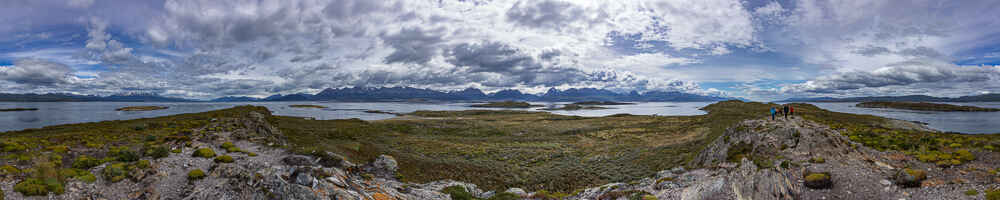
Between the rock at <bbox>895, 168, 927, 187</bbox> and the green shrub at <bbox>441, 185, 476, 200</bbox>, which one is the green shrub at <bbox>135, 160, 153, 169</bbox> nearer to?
the green shrub at <bbox>441, 185, 476, 200</bbox>

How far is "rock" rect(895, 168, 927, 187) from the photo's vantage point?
10.4 meters

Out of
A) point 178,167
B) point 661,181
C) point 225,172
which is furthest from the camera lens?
point 661,181

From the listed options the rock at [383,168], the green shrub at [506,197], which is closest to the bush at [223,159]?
the rock at [383,168]

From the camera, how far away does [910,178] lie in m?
10.5

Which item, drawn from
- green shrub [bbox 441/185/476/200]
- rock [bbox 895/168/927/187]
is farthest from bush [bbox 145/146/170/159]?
rock [bbox 895/168/927/187]

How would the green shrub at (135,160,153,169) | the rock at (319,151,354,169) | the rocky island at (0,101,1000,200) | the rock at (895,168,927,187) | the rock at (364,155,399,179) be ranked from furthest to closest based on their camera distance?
the rock at (364,155,399,179)
the rock at (319,151,354,169)
the green shrub at (135,160,153,169)
the rocky island at (0,101,1000,200)
the rock at (895,168,927,187)

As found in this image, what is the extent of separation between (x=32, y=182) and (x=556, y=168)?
2637 centimetres

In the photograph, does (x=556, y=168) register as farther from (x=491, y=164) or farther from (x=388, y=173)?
(x=388, y=173)

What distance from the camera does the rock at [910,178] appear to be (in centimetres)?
1044

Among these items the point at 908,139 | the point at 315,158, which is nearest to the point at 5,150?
the point at 315,158

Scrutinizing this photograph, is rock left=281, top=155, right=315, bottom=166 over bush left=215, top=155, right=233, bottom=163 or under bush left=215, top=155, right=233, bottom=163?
under

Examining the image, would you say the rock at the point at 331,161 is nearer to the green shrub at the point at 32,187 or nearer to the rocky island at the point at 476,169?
the rocky island at the point at 476,169

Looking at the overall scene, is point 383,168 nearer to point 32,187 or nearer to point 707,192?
point 32,187

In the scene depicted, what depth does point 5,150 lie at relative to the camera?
1334 cm
